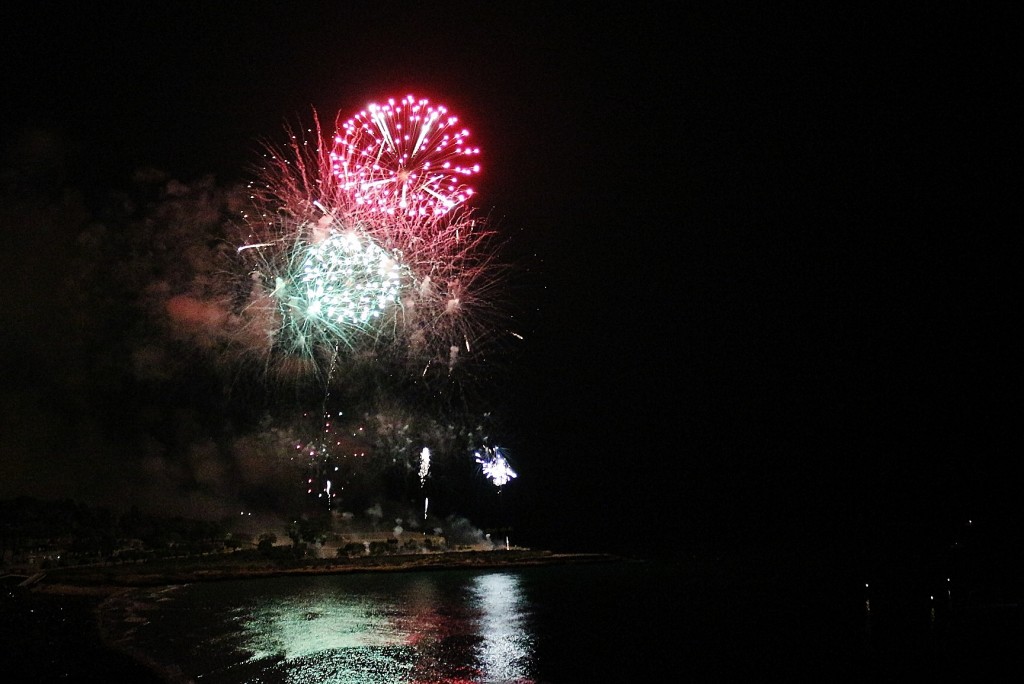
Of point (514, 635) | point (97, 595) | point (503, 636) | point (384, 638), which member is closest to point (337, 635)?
point (384, 638)

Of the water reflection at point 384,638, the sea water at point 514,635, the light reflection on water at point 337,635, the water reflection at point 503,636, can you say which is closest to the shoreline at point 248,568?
the sea water at point 514,635

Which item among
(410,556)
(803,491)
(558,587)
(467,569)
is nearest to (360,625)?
(558,587)

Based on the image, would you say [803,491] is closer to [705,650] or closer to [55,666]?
[705,650]

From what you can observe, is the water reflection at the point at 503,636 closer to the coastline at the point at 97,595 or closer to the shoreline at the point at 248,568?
the coastline at the point at 97,595

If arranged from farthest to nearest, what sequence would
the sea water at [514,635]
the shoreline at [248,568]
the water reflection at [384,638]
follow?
the shoreline at [248,568] → the sea water at [514,635] → the water reflection at [384,638]

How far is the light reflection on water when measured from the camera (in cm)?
1368

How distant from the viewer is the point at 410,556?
53.1 metres

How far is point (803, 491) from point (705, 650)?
226 feet

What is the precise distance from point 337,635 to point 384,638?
139 centimetres

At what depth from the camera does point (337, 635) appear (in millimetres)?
18062

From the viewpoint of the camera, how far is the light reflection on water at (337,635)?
13.7 meters

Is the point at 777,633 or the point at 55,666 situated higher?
the point at 55,666

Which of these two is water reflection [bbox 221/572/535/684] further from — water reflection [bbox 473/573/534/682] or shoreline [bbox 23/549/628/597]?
shoreline [bbox 23/549/628/597]

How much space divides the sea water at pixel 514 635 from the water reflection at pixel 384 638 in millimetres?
49
